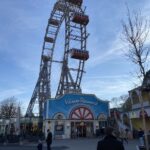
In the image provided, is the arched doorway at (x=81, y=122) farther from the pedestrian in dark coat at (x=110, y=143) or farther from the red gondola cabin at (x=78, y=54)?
the pedestrian in dark coat at (x=110, y=143)

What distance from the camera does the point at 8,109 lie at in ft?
229

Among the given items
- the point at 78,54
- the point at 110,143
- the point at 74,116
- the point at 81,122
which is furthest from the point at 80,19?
the point at 110,143

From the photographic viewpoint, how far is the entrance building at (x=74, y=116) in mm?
37719

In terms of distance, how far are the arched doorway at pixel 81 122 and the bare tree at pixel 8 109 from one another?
30290 mm

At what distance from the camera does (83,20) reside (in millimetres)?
41750

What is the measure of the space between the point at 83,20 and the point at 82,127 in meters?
17.2

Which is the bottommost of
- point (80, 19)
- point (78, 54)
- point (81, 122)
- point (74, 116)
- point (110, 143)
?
point (110, 143)

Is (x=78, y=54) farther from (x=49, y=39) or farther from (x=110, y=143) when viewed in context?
(x=110, y=143)

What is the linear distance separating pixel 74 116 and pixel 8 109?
35.5 metres

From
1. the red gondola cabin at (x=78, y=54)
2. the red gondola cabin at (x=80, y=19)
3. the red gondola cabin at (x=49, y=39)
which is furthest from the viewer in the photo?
the red gondola cabin at (x=49, y=39)

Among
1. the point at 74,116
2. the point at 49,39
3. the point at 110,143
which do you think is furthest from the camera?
the point at 49,39

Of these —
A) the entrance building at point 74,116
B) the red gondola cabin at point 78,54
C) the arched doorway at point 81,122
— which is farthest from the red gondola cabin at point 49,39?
the arched doorway at point 81,122

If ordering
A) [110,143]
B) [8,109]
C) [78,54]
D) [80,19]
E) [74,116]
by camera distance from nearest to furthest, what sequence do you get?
[110,143] → [74,116] → [78,54] → [80,19] → [8,109]

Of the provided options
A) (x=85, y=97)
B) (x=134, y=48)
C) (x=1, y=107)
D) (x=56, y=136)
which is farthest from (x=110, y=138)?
(x=1, y=107)
